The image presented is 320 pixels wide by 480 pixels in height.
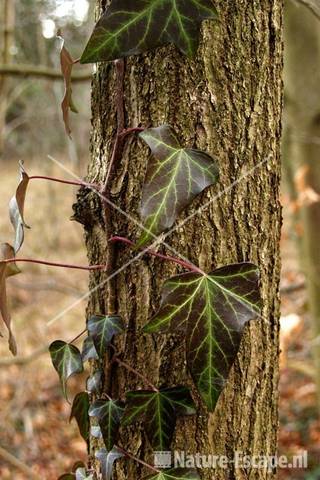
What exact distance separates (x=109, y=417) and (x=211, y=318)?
241 mm

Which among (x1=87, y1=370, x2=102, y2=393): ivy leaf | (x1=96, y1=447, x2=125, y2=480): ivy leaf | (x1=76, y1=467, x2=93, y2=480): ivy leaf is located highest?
(x1=87, y1=370, x2=102, y2=393): ivy leaf

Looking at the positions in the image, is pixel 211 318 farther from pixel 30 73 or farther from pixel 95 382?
pixel 30 73

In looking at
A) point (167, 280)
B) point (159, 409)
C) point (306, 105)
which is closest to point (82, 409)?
point (159, 409)

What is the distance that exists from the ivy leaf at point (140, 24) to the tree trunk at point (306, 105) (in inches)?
91.5

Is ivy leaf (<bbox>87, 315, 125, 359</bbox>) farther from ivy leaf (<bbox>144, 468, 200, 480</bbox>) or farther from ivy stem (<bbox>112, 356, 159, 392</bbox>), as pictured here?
ivy leaf (<bbox>144, 468, 200, 480</bbox>)

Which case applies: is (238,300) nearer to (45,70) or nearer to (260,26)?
(260,26)

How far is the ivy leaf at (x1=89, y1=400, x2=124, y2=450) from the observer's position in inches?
30.5

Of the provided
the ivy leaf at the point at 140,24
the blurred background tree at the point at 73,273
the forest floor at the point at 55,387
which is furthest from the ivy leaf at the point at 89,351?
the forest floor at the point at 55,387

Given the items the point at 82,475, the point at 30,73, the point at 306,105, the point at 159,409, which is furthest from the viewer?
the point at 306,105

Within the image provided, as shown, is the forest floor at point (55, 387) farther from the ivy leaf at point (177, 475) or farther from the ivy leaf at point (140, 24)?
the ivy leaf at point (140, 24)

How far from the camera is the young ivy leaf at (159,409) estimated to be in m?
0.75

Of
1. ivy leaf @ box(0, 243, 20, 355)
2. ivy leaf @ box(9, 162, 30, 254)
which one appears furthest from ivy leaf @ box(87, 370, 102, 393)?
ivy leaf @ box(9, 162, 30, 254)

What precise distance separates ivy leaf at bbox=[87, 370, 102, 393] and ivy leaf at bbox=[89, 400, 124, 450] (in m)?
0.04

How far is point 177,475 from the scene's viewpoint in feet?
2.47
